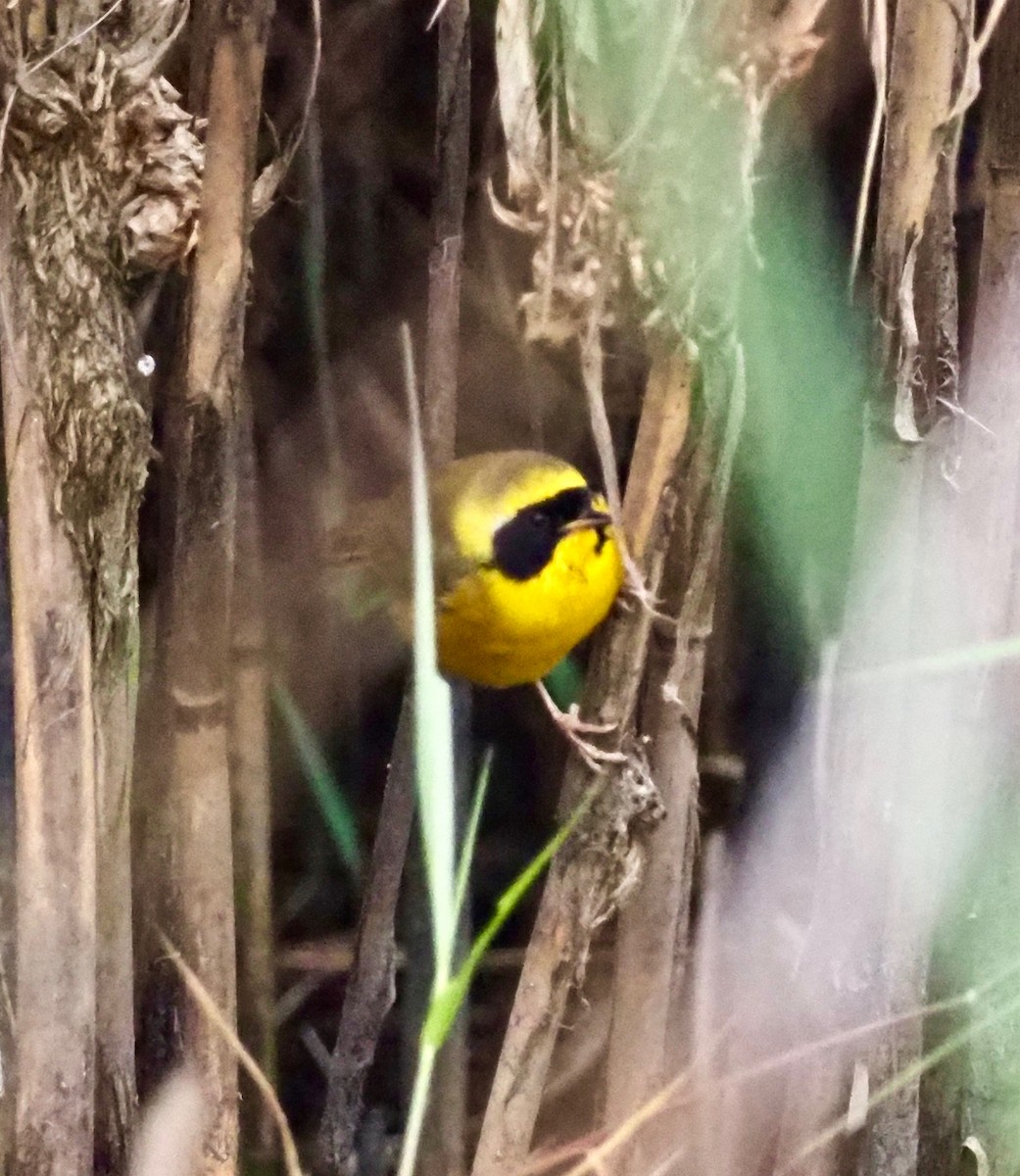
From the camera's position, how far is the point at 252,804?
86 centimetres

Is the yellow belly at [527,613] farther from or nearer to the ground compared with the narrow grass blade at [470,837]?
farther from the ground

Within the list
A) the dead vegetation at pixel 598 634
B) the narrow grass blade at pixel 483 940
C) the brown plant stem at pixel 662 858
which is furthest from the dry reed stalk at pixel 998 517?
the narrow grass blade at pixel 483 940

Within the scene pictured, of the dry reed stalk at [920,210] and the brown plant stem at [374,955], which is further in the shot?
the brown plant stem at [374,955]

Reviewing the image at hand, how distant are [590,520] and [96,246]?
1.19 feet

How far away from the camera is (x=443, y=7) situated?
0.75m

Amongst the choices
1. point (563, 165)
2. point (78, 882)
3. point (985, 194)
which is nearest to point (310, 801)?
point (78, 882)

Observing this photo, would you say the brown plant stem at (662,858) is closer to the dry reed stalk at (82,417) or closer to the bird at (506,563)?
the bird at (506,563)

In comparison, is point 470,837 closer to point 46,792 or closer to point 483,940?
point 483,940

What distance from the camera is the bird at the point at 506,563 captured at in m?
0.84

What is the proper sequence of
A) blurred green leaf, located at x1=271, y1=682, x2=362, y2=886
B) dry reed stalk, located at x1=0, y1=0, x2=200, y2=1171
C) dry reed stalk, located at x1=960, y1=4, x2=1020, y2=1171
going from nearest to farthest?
dry reed stalk, located at x1=0, y1=0, x2=200, y2=1171 → dry reed stalk, located at x1=960, y1=4, x2=1020, y2=1171 → blurred green leaf, located at x1=271, y1=682, x2=362, y2=886

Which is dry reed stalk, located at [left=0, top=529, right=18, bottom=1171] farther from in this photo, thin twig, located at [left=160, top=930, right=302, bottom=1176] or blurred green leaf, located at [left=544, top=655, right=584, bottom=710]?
blurred green leaf, located at [left=544, top=655, right=584, bottom=710]

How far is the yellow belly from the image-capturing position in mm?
834

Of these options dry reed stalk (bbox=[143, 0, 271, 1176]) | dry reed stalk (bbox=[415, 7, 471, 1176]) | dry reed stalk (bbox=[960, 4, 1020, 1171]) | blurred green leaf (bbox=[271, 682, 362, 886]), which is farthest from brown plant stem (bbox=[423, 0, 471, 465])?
dry reed stalk (bbox=[960, 4, 1020, 1171])

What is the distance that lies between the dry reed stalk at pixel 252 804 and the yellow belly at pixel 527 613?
0.49 feet
